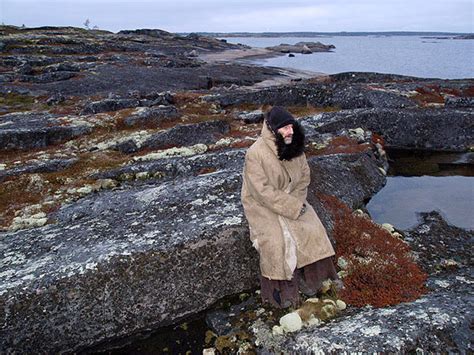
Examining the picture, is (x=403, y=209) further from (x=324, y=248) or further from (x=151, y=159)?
(x=151, y=159)

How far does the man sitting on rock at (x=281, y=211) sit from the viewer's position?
8.83 meters

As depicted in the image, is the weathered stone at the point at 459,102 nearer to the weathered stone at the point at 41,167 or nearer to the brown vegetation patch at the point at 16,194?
the weathered stone at the point at 41,167

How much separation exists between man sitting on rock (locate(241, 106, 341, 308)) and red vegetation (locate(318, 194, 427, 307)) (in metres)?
1.22

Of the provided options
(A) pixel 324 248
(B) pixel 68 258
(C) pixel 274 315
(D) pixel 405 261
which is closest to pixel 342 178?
(D) pixel 405 261

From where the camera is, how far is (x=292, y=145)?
8883 mm

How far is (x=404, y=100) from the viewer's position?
104 ft

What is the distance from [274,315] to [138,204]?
5887 mm

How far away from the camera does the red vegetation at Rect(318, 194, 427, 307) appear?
955cm

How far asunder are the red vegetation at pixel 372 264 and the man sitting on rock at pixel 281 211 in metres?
1.22

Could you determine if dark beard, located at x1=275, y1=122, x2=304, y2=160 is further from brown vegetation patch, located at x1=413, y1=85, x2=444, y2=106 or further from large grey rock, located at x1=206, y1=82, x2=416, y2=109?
brown vegetation patch, located at x1=413, y1=85, x2=444, y2=106

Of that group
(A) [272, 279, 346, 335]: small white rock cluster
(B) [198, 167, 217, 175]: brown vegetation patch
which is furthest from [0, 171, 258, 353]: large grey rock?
(B) [198, 167, 217, 175]: brown vegetation patch

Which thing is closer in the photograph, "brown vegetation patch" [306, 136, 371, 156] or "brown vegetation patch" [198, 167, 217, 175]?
"brown vegetation patch" [198, 167, 217, 175]

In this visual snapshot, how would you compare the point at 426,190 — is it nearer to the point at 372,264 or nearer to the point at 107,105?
the point at 372,264

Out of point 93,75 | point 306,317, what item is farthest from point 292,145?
point 93,75
